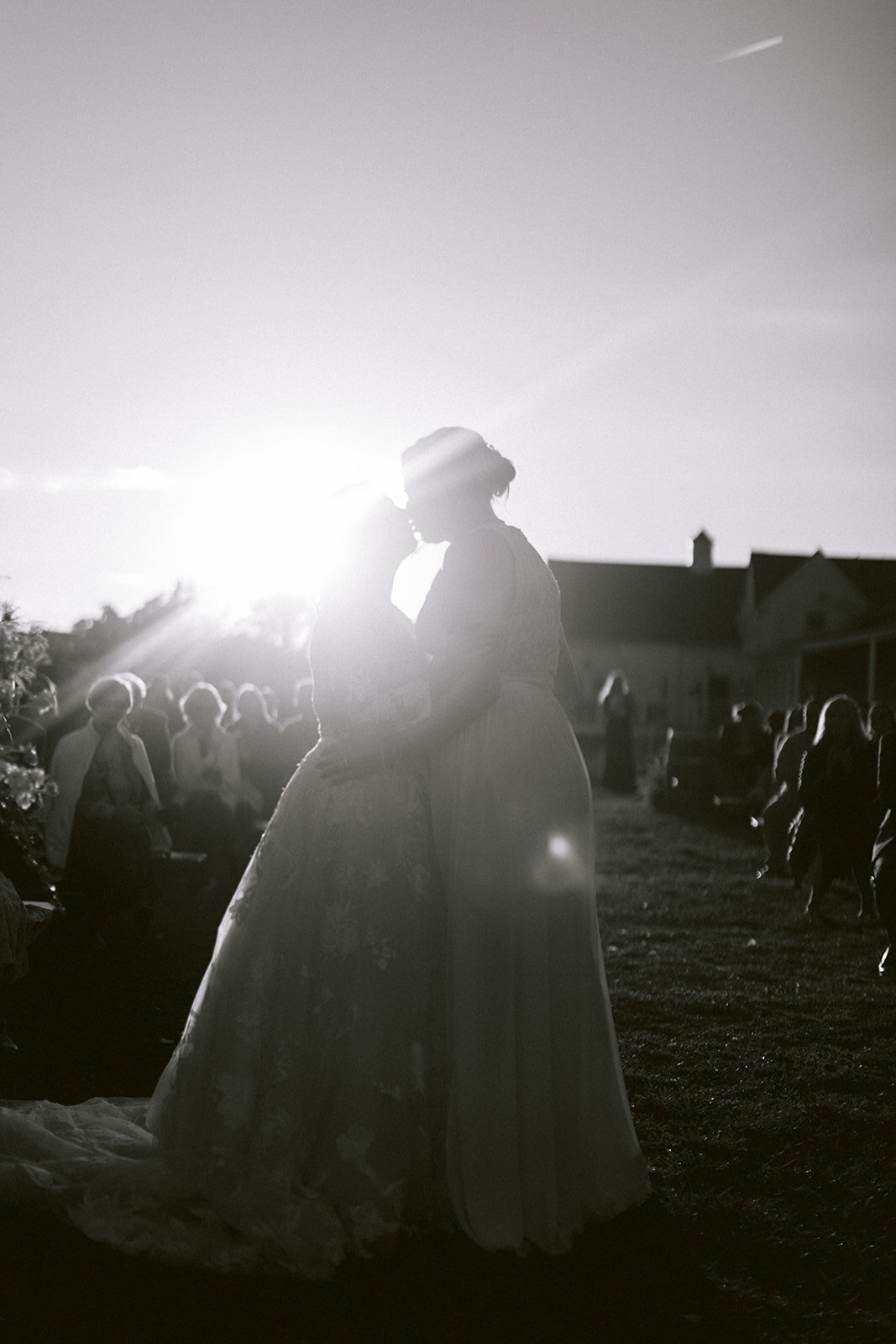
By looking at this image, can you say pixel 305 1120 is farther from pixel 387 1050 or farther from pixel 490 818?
pixel 490 818

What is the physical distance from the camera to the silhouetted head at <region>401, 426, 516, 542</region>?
4320 millimetres

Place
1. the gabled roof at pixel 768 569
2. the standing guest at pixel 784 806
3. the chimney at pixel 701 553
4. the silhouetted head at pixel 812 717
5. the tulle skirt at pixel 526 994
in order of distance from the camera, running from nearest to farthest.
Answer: the tulle skirt at pixel 526 994 → the silhouetted head at pixel 812 717 → the standing guest at pixel 784 806 → the gabled roof at pixel 768 569 → the chimney at pixel 701 553

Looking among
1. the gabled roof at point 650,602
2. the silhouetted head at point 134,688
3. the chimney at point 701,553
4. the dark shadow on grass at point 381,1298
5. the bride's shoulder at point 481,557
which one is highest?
the chimney at point 701,553

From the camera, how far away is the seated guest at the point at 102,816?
28.9ft

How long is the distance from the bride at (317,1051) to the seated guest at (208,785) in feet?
25.7

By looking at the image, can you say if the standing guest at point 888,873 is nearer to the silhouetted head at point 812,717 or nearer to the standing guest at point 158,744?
the silhouetted head at point 812,717

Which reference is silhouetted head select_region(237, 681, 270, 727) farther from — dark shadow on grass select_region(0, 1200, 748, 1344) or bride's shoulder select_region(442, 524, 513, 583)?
dark shadow on grass select_region(0, 1200, 748, 1344)

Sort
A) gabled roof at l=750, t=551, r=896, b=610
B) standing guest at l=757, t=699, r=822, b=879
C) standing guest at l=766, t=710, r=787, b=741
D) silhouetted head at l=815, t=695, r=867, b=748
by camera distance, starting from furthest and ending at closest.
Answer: gabled roof at l=750, t=551, r=896, b=610
standing guest at l=766, t=710, r=787, b=741
standing guest at l=757, t=699, r=822, b=879
silhouetted head at l=815, t=695, r=867, b=748

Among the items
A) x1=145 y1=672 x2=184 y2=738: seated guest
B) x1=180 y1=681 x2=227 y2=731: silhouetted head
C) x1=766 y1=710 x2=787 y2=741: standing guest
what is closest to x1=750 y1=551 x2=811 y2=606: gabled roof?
x1=766 y1=710 x2=787 y2=741: standing guest

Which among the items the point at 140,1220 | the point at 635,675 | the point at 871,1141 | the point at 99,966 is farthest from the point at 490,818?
the point at 635,675

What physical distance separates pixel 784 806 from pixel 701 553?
194 ft

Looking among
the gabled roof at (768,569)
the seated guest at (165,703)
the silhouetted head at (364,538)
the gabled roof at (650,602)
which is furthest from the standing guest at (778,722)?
the gabled roof at (650,602)

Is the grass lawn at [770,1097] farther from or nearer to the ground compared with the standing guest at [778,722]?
nearer to the ground

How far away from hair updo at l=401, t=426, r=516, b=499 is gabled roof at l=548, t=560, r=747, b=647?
6158 centimetres
